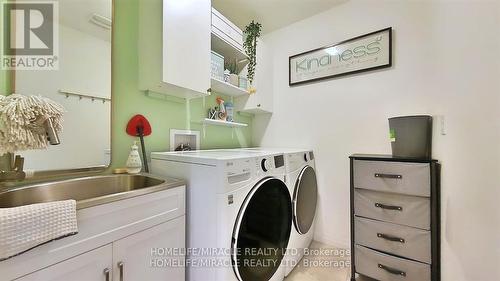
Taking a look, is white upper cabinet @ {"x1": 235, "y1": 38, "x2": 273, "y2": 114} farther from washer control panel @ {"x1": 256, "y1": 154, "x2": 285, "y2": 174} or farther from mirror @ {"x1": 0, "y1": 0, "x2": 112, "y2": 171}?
mirror @ {"x1": 0, "y1": 0, "x2": 112, "y2": 171}

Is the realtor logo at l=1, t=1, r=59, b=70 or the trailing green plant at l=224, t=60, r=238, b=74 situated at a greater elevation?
the trailing green plant at l=224, t=60, r=238, b=74

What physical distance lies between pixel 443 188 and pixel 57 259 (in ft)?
7.23

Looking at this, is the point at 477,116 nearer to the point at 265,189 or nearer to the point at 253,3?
the point at 265,189

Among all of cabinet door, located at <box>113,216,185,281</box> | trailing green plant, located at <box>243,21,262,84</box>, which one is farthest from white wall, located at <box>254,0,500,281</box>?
cabinet door, located at <box>113,216,185,281</box>

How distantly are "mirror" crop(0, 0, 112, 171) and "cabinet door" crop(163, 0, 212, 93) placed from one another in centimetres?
37

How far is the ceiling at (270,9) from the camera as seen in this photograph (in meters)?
1.93

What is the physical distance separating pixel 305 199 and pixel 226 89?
1.26 m

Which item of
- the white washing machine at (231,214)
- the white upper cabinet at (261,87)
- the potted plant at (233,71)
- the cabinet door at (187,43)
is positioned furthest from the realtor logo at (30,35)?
the white upper cabinet at (261,87)

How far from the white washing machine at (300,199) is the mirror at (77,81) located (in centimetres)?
126

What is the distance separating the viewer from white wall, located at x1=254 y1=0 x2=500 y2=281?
1.33m

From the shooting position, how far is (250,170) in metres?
1.19

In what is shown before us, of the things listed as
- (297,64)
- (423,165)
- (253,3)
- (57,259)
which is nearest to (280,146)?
(297,64)

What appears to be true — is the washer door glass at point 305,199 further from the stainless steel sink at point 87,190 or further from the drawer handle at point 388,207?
the stainless steel sink at point 87,190

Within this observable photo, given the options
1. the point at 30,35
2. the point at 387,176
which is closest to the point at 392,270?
the point at 387,176
